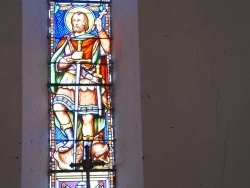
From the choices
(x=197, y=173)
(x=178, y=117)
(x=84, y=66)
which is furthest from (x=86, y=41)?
(x=197, y=173)

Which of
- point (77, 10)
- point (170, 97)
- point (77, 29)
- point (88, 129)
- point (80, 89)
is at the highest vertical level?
point (77, 10)

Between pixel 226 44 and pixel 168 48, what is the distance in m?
0.40

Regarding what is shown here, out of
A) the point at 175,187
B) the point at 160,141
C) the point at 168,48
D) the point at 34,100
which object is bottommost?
the point at 175,187

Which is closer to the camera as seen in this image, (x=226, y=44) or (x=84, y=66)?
(x=226, y=44)

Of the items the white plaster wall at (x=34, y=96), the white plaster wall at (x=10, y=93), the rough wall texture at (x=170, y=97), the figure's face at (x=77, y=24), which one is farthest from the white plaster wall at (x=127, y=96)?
the white plaster wall at (x=10, y=93)

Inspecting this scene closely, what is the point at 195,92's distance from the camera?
462cm

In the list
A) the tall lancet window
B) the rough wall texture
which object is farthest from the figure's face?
the rough wall texture

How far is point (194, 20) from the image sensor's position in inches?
187

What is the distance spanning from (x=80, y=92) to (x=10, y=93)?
81 cm

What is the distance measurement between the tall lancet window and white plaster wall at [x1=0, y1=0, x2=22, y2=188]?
0.59 metres

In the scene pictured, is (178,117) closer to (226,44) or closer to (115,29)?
(226,44)

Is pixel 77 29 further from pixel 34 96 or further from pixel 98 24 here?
pixel 34 96

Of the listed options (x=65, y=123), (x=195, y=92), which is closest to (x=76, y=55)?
(x=65, y=123)

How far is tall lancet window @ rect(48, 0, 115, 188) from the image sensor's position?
5.00 metres
